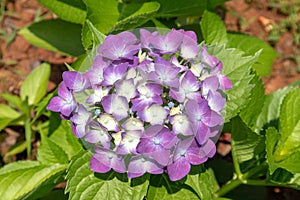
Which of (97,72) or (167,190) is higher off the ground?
(97,72)

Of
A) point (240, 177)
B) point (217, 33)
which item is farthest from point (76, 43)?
point (240, 177)

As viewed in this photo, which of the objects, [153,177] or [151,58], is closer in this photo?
[151,58]

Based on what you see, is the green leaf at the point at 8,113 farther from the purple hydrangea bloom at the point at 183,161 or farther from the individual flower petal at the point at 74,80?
the purple hydrangea bloom at the point at 183,161

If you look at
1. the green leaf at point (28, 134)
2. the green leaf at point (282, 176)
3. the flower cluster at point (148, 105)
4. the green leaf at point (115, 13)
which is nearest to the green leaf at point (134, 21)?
the green leaf at point (115, 13)

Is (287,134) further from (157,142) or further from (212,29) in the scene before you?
(157,142)

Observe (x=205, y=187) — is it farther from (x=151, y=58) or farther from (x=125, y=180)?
(x=151, y=58)

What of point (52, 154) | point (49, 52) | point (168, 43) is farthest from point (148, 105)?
point (49, 52)
